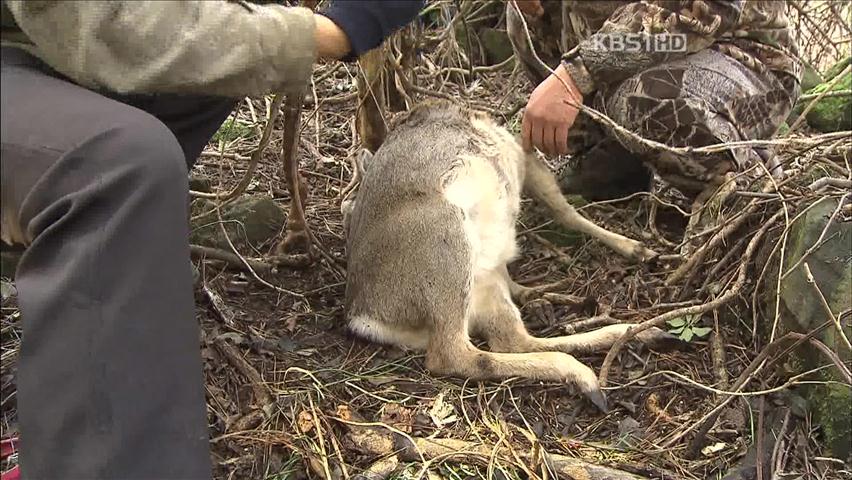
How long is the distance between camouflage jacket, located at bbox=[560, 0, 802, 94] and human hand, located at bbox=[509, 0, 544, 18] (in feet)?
1.16

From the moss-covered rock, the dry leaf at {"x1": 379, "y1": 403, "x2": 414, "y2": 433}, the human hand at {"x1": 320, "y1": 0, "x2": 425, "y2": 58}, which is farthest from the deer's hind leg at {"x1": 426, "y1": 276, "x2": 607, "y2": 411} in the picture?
the moss-covered rock

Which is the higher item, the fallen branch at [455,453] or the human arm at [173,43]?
the human arm at [173,43]

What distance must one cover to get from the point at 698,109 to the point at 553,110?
30.1 inches

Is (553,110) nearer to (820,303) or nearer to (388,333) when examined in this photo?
(388,333)

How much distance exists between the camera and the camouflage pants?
4094 mm

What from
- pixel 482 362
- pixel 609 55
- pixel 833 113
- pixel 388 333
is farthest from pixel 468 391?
pixel 833 113

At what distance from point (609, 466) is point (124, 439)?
1.62m

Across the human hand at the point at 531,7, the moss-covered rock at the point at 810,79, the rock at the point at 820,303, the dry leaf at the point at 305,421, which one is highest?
the human hand at the point at 531,7

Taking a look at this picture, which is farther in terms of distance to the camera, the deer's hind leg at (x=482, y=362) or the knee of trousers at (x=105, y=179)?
the deer's hind leg at (x=482, y=362)

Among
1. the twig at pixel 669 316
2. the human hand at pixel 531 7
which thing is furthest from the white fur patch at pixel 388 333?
the human hand at pixel 531 7

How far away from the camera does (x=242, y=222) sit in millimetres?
4223

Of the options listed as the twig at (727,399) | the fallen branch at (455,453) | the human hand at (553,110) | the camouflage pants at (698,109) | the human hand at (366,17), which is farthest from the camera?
the camouflage pants at (698,109)

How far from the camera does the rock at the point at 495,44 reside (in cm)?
706

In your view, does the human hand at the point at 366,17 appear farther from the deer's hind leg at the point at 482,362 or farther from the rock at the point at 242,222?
the rock at the point at 242,222
